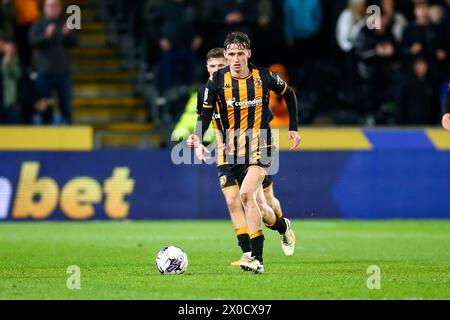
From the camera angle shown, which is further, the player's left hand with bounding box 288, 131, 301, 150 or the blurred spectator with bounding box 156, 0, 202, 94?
the blurred spectator with bounding box 156, 0, 202, 94

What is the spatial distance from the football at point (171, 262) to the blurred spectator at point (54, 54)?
9415 mm

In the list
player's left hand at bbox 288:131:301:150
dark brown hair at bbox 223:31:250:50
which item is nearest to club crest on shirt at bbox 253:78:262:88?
dark brown hair at bbox 223:31:250:50

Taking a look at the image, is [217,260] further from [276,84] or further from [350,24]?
[350,24]

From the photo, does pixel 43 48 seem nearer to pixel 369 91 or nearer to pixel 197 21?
pixel 197 21

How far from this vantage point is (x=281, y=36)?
21812 millimetres

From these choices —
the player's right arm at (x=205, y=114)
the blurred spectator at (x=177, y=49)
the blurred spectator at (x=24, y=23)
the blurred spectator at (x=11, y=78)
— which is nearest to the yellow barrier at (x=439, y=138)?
the blurred spectator at (x=177, y=49)

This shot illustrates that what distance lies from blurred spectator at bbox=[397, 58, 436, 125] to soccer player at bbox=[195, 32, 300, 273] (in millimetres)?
8889

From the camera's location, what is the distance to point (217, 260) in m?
12.7

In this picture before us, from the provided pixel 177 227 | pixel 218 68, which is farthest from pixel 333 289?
pixel 177 227

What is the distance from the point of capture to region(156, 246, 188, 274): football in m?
11.1

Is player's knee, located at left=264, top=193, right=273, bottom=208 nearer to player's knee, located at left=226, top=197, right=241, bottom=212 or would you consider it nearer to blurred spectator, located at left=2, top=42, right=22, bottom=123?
player's knee, located at left=226, top=197, right=241, bottom=212

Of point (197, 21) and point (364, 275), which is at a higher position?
point (197, 21)

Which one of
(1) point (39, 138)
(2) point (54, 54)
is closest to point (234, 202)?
(1) point (39, 138)
